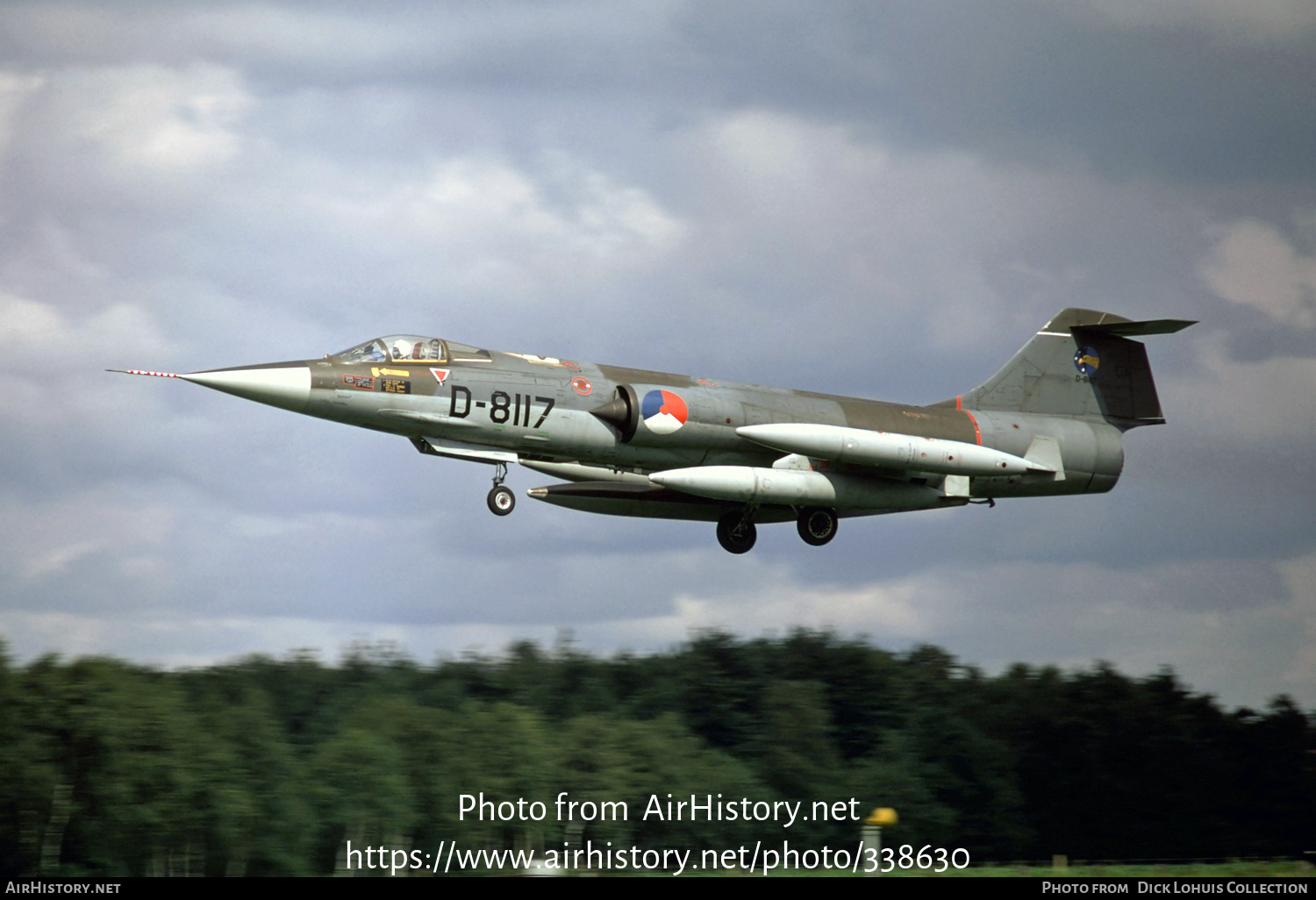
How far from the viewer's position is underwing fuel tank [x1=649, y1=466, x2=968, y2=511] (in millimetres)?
26766

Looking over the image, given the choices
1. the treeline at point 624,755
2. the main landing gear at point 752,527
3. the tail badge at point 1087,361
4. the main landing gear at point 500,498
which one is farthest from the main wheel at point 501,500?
the treeline at point 624,755

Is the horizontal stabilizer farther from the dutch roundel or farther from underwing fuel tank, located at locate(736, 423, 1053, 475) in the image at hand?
the dutch roundel

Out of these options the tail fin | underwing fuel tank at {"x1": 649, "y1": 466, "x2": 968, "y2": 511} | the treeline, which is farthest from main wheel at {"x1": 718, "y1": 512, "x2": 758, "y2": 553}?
the treeline

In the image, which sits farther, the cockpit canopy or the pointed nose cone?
the cockpit canopy

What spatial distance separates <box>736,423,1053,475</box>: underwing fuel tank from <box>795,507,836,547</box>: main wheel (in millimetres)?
2030

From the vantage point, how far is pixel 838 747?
77562 mm

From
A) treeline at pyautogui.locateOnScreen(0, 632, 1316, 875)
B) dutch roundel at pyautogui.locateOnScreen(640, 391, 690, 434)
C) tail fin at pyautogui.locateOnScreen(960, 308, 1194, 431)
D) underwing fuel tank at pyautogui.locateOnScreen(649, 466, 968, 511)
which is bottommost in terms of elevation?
treeline at pyautogui.locateOnScreen(0, 632, 1316, 875)

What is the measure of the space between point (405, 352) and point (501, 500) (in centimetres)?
323

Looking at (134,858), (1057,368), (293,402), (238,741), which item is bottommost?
(134,858)

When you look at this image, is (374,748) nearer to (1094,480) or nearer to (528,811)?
(528,811)

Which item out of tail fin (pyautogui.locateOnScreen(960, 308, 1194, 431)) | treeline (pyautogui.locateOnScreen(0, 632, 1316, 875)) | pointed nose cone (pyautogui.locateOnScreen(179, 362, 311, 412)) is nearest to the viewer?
pointed nose cone (pyautogui.locateOnScreen(179, 362, 311, 412))

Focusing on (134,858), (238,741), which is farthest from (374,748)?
(134,858)

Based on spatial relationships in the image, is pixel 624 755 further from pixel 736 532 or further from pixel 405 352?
pixel 405 352
